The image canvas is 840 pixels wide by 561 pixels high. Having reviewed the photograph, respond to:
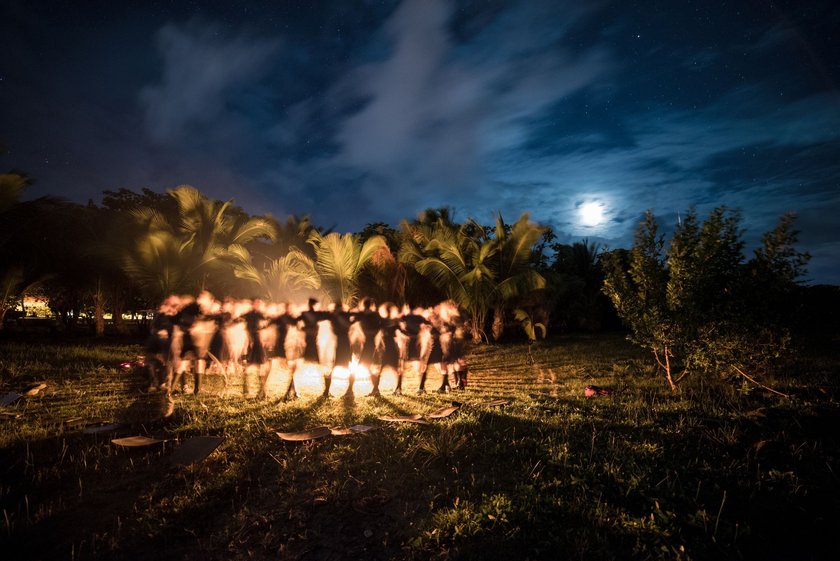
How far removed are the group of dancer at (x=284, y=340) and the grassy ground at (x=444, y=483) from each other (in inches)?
52.0

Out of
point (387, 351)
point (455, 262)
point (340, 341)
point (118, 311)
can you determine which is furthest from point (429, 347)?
point (118, 311)

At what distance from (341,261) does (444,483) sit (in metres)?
10.7

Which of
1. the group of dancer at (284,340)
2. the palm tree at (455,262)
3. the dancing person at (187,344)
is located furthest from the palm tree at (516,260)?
the dancing person at (187,344)

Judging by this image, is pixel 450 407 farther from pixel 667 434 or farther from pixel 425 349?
pixel 667 434

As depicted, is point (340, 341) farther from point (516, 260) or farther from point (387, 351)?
point (516, 260)

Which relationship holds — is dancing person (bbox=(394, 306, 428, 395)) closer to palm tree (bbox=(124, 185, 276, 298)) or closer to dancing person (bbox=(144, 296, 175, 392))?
dancing person (bbox=(144, 296, 175, 392))

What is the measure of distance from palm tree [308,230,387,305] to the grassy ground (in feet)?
25.1

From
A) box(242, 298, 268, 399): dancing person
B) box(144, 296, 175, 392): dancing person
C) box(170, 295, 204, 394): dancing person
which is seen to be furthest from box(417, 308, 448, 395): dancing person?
box(144, 296, 175, 392): dancing person

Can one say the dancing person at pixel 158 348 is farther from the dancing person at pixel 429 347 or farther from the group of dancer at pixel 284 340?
the dancing person at pixel 429 347

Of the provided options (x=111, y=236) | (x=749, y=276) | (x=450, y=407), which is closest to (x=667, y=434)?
(x=450, y=407)

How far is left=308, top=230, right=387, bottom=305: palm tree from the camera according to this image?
13695 mm

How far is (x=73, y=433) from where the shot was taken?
538cm

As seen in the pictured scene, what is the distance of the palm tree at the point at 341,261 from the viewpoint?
13.7 meters

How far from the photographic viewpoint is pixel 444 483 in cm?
390
